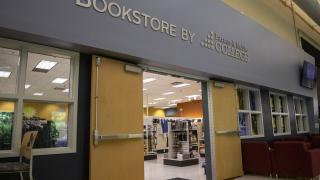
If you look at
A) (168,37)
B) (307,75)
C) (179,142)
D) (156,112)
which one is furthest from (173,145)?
(156,112)

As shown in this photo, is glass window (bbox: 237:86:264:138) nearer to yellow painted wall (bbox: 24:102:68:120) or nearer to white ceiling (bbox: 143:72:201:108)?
white ceiling (bbox: 143:72:201:108)

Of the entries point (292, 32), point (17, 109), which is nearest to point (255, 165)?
point (17, 109)

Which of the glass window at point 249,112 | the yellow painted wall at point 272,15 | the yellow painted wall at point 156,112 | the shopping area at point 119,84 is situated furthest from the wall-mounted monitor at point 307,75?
the yellow painted wall at point 156,112

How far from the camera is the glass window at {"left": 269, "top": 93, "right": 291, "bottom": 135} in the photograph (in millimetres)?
8368

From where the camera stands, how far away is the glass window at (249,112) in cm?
693

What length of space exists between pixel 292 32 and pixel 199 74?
766 cm

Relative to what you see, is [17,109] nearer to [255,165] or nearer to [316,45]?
[255,165]

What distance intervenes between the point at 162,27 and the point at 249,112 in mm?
3963

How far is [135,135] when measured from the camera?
3.96m

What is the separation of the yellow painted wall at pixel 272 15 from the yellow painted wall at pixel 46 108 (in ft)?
18.7

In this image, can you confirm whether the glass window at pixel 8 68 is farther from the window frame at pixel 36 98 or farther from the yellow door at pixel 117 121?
the yellow door at pixel 117 121

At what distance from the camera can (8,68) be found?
3.61 meters

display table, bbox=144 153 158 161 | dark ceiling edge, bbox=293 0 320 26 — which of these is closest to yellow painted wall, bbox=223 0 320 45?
dark ceiling edge, bbox=293 0 320 26

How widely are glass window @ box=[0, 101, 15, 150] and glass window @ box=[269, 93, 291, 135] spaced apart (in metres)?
7.38
